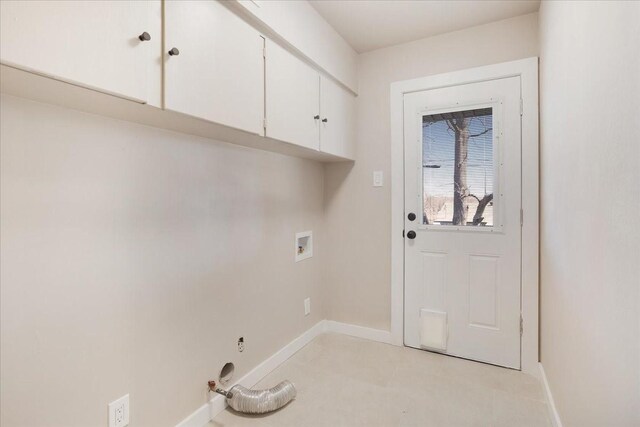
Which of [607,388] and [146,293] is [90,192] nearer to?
[146,293]

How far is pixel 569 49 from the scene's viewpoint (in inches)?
53.6

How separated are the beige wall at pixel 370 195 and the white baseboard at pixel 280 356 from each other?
0.07 metres

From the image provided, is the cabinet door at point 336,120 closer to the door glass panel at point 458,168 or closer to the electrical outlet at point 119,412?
the door glass panel at point 458,168

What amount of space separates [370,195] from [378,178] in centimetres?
15

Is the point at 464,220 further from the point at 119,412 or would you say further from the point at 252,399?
the point at 119,412

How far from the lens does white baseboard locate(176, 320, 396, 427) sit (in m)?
1.68

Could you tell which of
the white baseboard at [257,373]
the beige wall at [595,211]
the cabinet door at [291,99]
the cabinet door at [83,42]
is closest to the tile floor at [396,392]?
the white baseboard at [257,373]

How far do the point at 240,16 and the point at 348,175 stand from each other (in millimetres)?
1521

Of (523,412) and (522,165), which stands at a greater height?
(522,165)

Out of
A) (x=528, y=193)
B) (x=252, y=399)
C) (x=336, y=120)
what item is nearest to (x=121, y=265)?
(x=252, y=399)

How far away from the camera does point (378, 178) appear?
2689mm

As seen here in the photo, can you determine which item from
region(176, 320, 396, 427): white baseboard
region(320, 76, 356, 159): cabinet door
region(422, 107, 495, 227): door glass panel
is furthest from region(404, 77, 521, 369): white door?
region(320, 76, 356, 159): cabinet door

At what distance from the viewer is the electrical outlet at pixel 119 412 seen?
1302 millimetres

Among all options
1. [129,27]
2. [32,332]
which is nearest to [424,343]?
[32,332]
